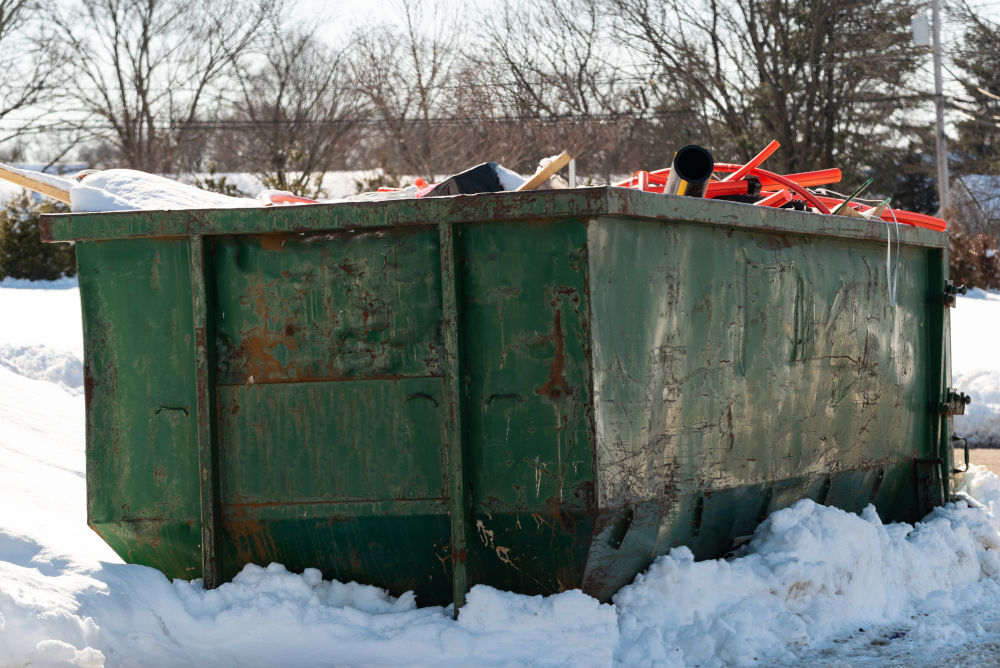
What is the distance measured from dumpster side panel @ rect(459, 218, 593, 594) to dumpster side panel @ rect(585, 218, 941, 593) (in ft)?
0.22

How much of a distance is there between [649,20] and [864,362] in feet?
80.5

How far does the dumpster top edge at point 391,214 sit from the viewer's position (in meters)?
3.52

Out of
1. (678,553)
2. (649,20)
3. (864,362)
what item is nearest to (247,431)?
(678,553)

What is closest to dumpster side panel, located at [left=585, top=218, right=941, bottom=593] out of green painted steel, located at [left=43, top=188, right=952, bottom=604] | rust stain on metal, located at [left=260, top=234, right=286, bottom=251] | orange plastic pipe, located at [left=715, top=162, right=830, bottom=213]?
green painted steel, located at [left=43, top=188, right=952, bottom=604]

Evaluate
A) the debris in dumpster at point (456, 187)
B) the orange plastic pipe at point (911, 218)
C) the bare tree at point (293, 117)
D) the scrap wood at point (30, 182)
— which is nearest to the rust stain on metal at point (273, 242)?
the debris in dumpster at point (456, 187)

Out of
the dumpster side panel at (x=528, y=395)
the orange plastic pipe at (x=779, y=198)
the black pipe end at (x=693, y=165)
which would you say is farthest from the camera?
the orange plastic pipe at (x=779, y=198)

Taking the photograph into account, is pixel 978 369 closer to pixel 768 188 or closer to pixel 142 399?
pixel 768 188

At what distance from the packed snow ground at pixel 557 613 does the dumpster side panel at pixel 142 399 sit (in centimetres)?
17

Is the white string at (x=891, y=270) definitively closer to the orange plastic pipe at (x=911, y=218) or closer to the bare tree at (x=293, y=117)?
the orange plastic pipe at (x=911, y=218)

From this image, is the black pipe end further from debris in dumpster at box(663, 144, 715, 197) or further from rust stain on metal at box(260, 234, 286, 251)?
rust stain on metal at box(260, 234, 286, 251)

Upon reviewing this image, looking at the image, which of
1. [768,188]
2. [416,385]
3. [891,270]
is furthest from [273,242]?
[891,270]

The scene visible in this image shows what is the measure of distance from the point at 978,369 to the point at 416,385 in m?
9.16

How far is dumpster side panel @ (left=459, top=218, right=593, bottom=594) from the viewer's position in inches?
140

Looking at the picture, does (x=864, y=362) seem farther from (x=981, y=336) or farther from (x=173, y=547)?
(x=981, y=336)
